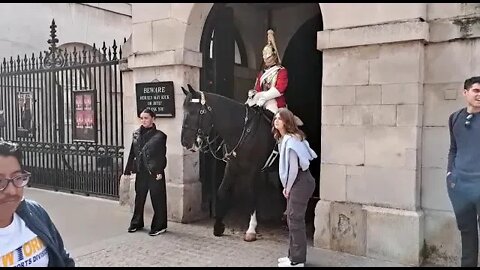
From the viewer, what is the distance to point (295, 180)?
15.7 feet

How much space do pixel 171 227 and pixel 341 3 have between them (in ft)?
13.1

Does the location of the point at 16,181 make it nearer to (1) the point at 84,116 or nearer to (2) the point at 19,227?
(2) the point at 19,227

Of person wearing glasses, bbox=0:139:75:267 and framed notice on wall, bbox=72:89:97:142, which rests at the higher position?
framed notice on wall, bbox=72:89:97:142

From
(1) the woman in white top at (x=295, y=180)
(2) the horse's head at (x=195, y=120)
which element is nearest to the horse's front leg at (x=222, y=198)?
(2) the horse's head at (x=195, y=120)

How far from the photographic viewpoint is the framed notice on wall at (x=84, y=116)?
352 inches

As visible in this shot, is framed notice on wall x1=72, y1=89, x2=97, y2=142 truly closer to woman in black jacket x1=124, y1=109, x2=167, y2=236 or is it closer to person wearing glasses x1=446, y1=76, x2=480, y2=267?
woman in black jacket x1=124, y1=109, x2=167, y2=236

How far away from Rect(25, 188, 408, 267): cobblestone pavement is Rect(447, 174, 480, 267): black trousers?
38.3 inches

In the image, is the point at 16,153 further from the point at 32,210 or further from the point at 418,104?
the point at 418,104

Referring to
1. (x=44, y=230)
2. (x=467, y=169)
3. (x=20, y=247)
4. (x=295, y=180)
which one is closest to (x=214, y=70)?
(x=295, y=180)

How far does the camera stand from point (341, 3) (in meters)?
5.39

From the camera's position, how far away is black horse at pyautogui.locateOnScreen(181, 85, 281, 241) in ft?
19.3

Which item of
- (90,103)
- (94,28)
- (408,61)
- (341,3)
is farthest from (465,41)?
(94,28)

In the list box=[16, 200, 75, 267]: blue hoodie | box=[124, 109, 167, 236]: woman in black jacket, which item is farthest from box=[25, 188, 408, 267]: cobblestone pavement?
box=[16, 200, 75, 267]: blue hoodie

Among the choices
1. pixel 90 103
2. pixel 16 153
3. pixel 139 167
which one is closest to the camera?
pixel 16 153
